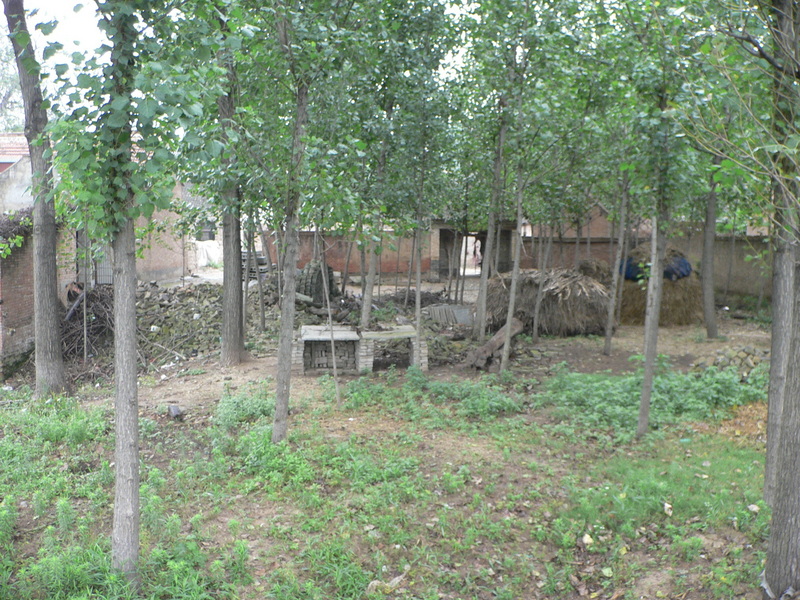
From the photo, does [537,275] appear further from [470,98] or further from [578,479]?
[578,479]

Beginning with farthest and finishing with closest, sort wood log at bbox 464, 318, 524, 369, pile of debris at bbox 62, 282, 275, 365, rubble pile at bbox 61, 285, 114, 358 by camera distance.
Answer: rubble pile at bbox 61, 285, 114, 358
pile of debris at bbox 62, 282, 275, 365
wood log at bbox 464, 318, 524, 369

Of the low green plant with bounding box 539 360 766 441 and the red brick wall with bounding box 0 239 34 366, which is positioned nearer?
the low green plant with bounding box 539 360 766 441

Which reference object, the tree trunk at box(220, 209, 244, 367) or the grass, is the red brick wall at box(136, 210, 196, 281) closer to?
the tree trunk at box(220, 209, 244, 367)

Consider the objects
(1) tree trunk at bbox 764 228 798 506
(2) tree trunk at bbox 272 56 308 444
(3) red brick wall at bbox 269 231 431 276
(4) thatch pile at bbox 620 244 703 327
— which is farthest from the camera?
(3) red brick wall at bbox 269 231 431 276

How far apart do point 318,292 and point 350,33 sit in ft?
36.5

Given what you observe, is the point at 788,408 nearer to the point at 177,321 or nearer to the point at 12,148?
the point at 177,321

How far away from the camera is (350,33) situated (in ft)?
21.3

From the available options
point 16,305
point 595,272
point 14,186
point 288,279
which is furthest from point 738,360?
point 14,186

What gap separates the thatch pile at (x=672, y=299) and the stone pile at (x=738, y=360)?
4801mm

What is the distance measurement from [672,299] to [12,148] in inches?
811

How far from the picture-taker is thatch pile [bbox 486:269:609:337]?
48.5ft

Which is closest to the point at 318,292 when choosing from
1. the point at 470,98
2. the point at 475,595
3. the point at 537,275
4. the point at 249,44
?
the point at 537,275

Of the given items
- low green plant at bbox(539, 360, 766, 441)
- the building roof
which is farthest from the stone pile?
the building roof

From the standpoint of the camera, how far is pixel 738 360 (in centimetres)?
1085
